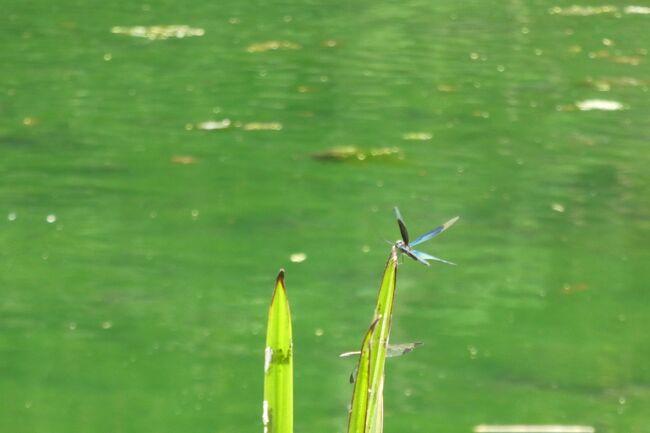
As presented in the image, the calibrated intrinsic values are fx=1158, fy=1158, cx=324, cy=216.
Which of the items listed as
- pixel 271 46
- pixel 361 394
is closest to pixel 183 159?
pixel 271 46

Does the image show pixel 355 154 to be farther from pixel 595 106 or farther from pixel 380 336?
pixel 380 336

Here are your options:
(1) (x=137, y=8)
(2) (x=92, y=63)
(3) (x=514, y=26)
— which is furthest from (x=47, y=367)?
(3) (x=514, y=26)

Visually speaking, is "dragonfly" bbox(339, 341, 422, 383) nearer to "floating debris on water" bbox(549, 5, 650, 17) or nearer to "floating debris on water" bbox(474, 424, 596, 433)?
"floating debris on water" bbox(474, 424, 596, 433)

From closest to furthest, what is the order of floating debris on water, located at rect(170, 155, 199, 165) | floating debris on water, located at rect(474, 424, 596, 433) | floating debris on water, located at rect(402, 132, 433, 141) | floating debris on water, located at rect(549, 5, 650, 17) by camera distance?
floating debris on water, located at rect(474, 424, 596, 433) → floating debris on water, located at rect(170, 155, 199, 165) → floating debris on water, located at rect(402, 132, 433, 141) → floating debris on water, located at rect(549, 5, 650, 17)

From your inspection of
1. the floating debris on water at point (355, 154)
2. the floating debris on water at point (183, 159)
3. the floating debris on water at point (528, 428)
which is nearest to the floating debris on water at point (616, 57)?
the floating debris on water at point (355, 154)

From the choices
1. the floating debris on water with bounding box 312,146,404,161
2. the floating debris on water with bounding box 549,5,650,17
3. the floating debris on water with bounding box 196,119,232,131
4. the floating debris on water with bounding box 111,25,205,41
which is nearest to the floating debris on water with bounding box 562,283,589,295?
the floating debris on water with bounding box 312,146,404,161

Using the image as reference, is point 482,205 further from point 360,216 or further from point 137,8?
point 137,8
